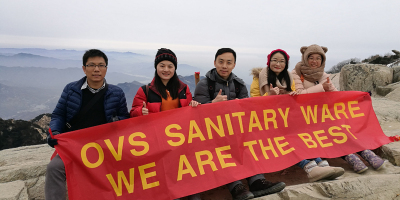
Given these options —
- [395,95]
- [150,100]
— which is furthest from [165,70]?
[395,95]

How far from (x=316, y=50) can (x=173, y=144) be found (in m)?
3.28

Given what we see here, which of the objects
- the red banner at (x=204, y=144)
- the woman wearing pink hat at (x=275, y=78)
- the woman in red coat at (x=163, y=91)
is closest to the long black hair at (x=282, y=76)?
the woman wearing pink hat at (x=275, y=78)

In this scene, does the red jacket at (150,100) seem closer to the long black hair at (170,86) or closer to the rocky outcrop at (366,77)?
the long black hair at (170,86)

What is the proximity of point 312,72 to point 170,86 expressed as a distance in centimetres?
286

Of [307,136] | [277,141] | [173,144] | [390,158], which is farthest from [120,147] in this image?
[390,158]

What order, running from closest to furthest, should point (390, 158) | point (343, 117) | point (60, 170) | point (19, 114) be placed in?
point (60, 170), point (390, 158), point (343, 117), point (19, 114)

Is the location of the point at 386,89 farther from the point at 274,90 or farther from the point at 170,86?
the point at 170,86

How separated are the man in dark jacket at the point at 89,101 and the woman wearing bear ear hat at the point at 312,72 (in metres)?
3.31

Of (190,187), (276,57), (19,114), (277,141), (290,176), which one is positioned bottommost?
(19,114)

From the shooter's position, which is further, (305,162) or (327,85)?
(327,85)

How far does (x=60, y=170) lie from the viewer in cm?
267

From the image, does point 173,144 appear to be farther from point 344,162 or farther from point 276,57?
point 344,162

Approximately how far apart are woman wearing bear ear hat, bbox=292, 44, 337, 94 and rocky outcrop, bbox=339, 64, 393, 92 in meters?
6.80

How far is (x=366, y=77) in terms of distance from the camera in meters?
9.82
